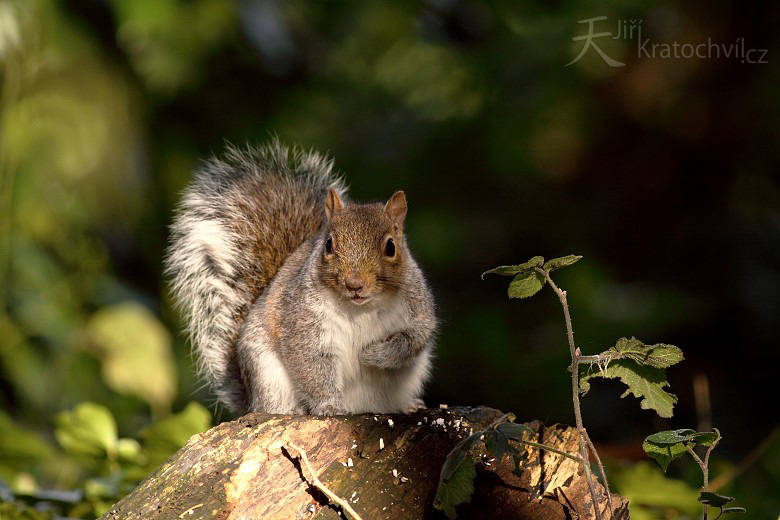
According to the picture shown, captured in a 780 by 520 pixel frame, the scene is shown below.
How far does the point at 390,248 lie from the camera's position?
5.51 ft

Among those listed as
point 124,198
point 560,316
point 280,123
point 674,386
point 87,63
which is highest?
point 87,63

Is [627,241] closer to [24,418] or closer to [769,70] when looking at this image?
[769,70]

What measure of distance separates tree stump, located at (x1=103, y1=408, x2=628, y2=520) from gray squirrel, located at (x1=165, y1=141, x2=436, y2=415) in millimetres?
318

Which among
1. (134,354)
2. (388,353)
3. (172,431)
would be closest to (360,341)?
(388,353)

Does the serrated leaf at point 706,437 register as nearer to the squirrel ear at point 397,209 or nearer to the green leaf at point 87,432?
the squirrel ear at point 397,209

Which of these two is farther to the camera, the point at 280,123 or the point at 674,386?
the point at 280,123

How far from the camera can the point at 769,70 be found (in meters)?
3.13

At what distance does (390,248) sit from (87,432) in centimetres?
65

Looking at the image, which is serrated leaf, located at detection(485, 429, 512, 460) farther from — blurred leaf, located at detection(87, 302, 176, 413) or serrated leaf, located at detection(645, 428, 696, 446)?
blurred leaf, located at detection(87, 302, 176, 413)

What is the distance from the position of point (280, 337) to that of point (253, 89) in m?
2.05

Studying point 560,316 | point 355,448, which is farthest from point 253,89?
point 355,448

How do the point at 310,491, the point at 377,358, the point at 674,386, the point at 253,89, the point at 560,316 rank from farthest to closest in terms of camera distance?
the point at 253,89, the point at 560,316, the point at 674,386, the point at 377,358, the point at 310,491

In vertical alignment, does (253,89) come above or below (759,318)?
above

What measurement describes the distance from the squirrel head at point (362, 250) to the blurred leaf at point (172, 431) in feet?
1.07
